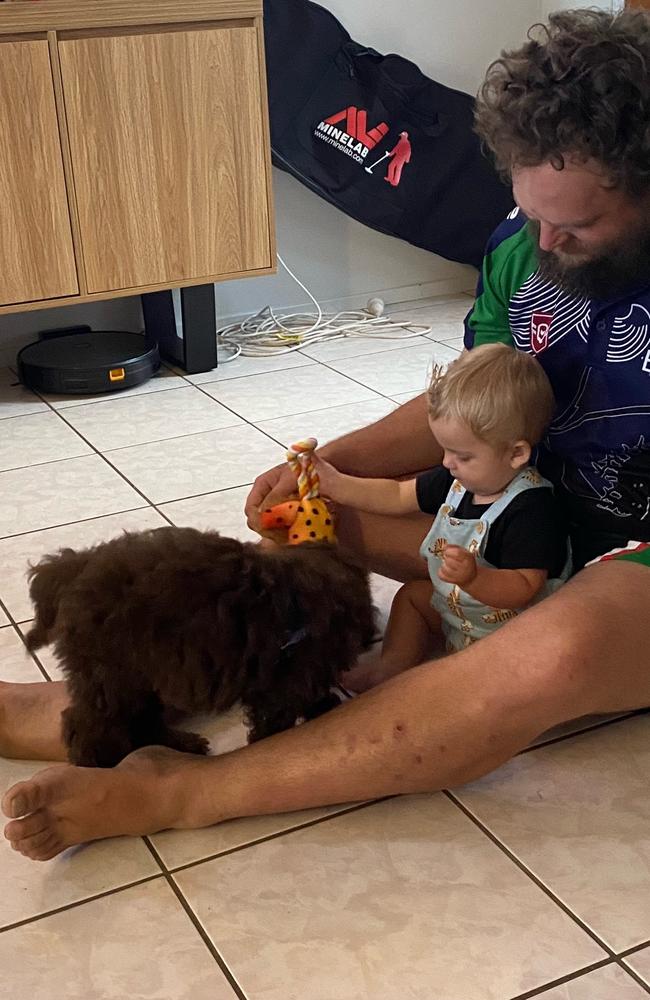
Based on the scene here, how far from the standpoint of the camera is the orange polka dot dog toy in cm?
147

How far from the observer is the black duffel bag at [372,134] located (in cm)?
303

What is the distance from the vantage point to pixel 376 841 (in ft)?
4.09

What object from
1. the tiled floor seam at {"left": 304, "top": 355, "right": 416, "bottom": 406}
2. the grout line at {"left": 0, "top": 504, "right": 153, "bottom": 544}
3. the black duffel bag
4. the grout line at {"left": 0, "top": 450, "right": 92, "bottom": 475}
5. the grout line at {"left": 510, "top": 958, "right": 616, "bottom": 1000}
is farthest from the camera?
the black duffel bag

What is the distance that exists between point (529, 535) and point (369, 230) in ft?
7.32

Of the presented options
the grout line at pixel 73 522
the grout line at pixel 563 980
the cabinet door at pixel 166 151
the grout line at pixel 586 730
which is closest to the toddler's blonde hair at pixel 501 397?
the grout line at pixel 586 730

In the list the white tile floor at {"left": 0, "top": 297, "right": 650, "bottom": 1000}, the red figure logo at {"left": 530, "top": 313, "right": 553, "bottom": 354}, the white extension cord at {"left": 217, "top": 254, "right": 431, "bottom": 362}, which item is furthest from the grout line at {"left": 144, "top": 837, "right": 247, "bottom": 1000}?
the white extension cord at {"left": 217, "top": 254, "right": 431, "bottom": 362}

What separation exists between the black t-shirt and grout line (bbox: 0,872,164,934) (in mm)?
558

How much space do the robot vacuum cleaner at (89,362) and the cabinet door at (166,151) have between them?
200 mm

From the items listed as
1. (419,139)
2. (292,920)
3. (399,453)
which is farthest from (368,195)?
(292,920)

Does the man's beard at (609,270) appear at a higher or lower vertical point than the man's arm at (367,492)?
higher

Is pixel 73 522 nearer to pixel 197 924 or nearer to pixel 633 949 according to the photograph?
pixel 197 924

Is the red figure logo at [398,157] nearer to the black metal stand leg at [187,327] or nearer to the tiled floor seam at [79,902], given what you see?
the black metal stand leg at [187,327]

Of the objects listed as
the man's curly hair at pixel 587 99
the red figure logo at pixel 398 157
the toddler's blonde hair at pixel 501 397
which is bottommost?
the red figure logo at pixel 398 157

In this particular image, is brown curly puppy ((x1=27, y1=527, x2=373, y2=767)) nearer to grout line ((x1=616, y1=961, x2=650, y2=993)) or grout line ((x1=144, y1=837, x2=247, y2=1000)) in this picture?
grout line ((x1=144, y1=837, x2=247, y2=1000))
